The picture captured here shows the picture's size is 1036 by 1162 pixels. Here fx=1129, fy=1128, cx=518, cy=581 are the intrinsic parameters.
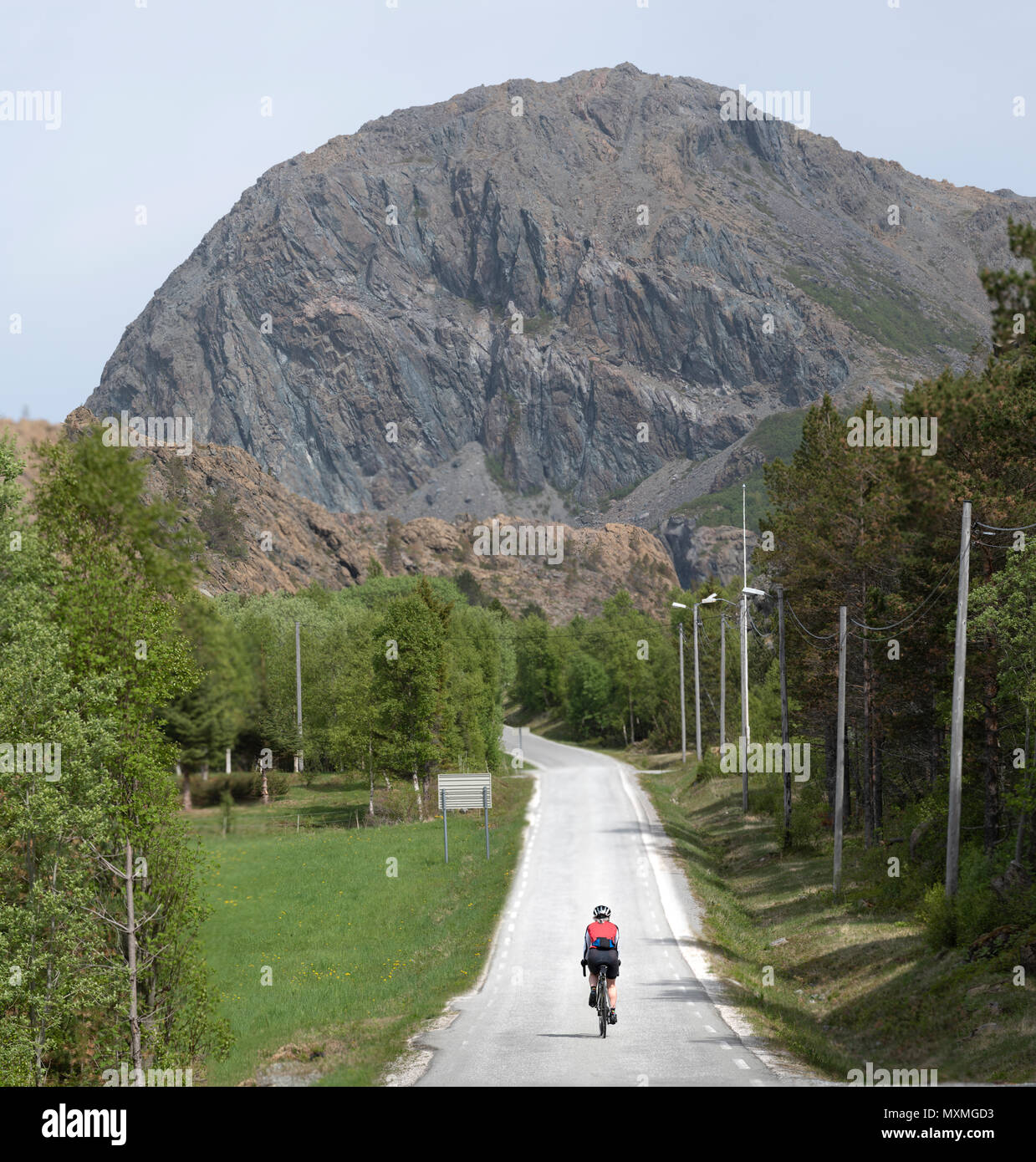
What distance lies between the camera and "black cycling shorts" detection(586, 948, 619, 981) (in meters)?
17.9

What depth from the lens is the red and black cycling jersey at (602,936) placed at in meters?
18.1

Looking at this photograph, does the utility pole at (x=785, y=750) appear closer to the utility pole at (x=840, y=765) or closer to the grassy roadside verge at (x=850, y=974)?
the grassy roadside verge at (x=850, y=974)

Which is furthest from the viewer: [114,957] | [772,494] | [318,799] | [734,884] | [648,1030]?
[772,494]

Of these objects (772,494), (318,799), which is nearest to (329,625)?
(318,799)

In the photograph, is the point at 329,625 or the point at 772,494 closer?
the point at 772,494

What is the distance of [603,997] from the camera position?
1834 cm

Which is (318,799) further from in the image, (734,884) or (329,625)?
(734,884)

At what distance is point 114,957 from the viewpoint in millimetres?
21922

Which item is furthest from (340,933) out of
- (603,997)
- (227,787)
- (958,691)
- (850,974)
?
(958,691)

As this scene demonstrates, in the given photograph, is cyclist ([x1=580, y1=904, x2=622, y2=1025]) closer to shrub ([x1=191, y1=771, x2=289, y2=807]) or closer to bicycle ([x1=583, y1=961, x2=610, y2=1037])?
bicycle ([x1=583, y1=961, x2=610, y2=1037])

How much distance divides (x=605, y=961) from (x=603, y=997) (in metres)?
0.86

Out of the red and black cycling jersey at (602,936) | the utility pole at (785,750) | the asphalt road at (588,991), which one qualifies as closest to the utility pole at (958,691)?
the asphalt road at (588,991)

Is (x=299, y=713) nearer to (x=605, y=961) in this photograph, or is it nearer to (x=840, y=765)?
(x=840, y=765)
